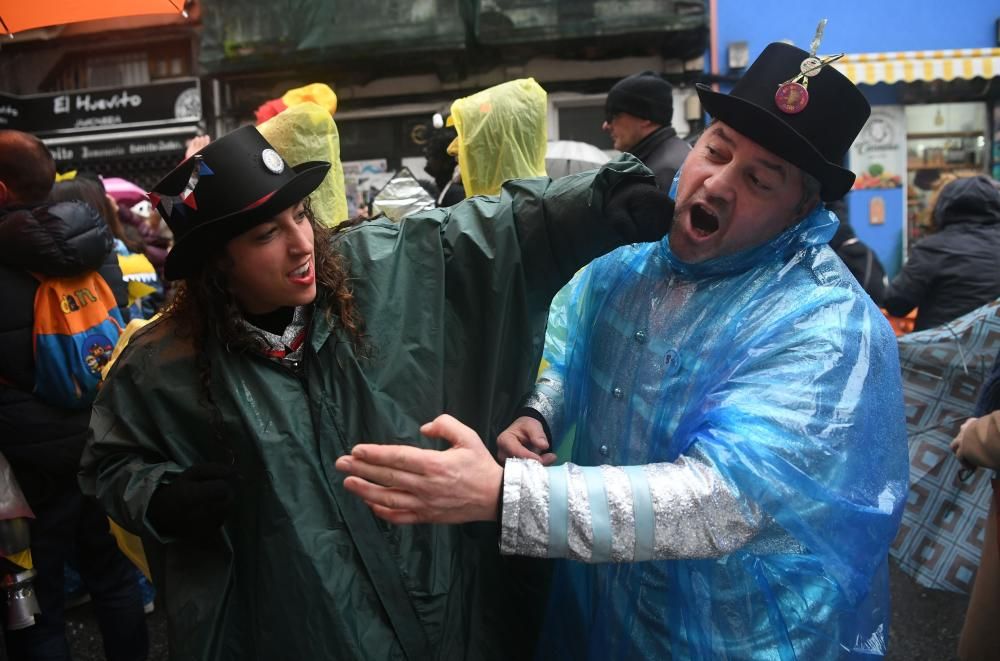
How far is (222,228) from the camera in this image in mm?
1480

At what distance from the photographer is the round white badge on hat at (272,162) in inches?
60.3

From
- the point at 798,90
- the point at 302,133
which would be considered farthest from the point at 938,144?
the point at 798,90

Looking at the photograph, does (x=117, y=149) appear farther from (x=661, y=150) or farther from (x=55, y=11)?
(x=661, y=150)

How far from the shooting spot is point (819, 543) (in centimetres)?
125

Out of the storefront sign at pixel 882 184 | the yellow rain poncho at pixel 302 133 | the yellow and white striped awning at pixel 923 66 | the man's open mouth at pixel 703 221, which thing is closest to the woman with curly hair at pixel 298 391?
the man's open mouth at pixel 703 221

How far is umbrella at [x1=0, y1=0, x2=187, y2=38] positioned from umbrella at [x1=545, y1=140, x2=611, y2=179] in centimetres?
185

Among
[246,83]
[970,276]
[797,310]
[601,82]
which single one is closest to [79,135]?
[246,83]

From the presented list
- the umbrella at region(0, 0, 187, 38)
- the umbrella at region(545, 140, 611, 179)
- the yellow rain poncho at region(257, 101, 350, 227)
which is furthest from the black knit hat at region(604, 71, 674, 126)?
the umbrella at region(0, 0, 187, 38)

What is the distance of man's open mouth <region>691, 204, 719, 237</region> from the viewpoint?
1.53 metres

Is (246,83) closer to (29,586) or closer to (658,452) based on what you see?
(29,586)

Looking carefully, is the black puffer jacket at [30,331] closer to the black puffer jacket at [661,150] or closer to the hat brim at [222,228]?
the hat brim at [222,228]

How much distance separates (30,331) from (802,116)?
2642 mm

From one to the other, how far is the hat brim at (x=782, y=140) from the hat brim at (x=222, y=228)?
84 cm

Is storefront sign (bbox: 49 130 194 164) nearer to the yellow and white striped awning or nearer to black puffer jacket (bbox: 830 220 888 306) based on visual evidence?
the yellow and white striped awning
